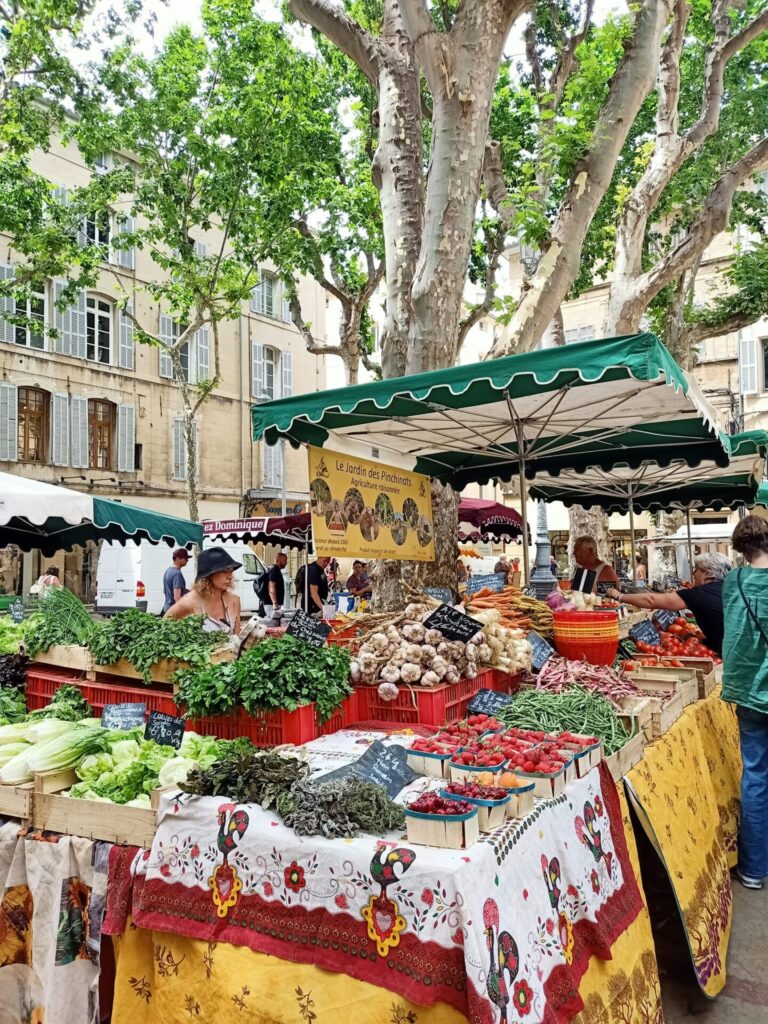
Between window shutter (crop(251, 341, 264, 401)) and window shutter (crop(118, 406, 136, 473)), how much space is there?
5465 millimetres

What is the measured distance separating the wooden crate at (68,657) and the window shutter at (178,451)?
19692 millimetres

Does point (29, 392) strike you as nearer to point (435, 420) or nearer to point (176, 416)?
point (176, 416)

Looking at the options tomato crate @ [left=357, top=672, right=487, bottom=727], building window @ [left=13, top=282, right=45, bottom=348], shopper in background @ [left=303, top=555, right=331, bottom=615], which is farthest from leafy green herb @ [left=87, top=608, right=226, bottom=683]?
building window @ [left=13, top=282, right=45, bottom=348]

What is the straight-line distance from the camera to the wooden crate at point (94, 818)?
2611 millimetres

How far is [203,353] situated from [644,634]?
21.7 meters

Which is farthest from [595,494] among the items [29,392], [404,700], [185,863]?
[29,392]

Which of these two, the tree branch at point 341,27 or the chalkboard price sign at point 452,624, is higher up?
the tree branch at point 341,27

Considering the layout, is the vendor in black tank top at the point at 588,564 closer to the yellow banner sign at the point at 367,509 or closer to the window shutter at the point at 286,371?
the yellow banner sign at the point at 367,509

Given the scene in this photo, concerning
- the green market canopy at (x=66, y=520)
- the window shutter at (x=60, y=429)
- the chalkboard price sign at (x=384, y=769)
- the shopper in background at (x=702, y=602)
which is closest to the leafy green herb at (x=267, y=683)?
the chalkboard price sign at (x=384, y=769)

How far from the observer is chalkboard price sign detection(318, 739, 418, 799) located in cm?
272

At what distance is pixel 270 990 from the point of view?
2176 millimetres

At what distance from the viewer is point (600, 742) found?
3.04 m

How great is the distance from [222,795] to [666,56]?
10.6 metres

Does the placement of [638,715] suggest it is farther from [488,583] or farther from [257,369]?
[257,369]
